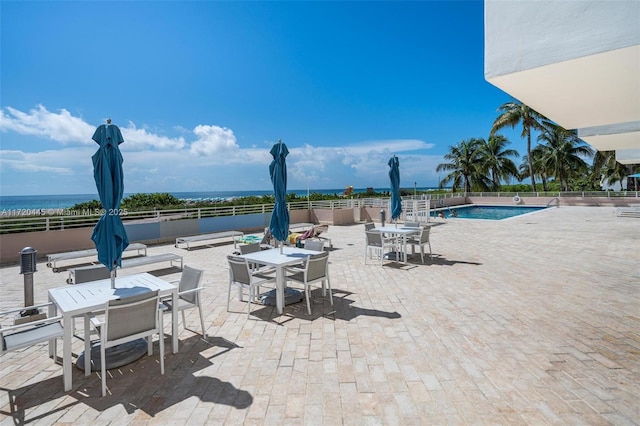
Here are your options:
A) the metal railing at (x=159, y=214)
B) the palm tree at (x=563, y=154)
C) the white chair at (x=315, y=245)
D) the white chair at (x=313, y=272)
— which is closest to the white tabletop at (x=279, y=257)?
the white chair at (x=313, y=272)

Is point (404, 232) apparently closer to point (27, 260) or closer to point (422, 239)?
point (422, 239)

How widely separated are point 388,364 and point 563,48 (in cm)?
275

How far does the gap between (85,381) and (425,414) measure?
2860 millimetres

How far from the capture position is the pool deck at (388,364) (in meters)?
2.32

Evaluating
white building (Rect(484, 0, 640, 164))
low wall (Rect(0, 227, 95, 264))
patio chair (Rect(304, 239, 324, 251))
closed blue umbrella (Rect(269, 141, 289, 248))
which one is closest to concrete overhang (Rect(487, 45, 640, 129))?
white building (Rect(484, 0, 640, 164))

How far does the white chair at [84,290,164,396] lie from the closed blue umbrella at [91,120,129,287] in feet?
2.29

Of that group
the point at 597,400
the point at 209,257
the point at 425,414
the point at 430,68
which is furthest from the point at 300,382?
the point at 430,68

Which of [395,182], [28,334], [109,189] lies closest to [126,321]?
[28,334]

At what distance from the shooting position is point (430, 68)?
23.6 m

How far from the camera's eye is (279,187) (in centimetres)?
518

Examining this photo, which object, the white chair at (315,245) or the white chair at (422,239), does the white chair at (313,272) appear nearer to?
the white chair at (315,245)

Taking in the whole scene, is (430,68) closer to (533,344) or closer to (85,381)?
(533,344)

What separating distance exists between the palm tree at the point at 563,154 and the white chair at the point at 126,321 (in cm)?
3280

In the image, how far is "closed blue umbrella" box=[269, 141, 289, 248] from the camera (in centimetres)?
519
